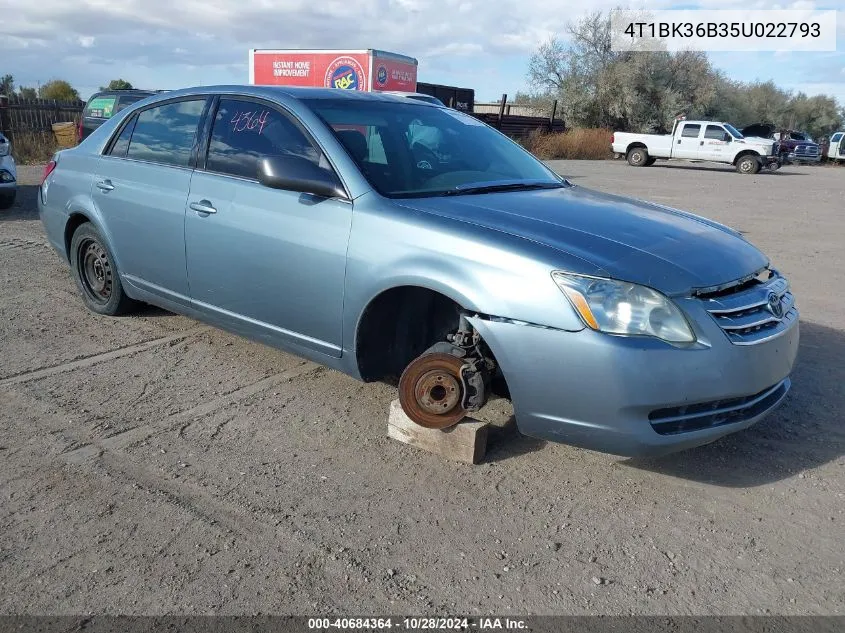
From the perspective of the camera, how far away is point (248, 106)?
4.23m

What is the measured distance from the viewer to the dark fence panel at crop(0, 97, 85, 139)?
19.5 m

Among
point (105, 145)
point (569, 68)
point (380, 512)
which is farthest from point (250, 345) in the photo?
point (569, 68)

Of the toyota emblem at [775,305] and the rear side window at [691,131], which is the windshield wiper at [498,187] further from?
the rear side window at [691,131]

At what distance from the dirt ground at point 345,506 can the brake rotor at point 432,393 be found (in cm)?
24

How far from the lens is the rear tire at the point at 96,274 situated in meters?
5.16

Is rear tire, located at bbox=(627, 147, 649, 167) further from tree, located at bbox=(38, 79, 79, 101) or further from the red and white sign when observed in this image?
tree, located at bbox=(38, 79, 79, 101)

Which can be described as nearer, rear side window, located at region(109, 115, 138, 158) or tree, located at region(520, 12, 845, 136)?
rear side window, located at region(109, 115, 138, 158)

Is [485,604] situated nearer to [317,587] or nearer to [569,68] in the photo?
[317,587]

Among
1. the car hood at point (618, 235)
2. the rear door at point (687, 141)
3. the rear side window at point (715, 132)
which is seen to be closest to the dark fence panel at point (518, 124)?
the rear door at point (687, 141)

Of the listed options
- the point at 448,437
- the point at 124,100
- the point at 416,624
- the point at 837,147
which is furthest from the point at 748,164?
the point at 416,624

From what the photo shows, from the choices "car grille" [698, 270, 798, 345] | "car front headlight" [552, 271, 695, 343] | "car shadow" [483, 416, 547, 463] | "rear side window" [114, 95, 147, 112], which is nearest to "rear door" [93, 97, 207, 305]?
"car shadow" [483, 416, 547, 463]

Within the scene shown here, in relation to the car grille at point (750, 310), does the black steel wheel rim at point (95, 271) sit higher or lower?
lower

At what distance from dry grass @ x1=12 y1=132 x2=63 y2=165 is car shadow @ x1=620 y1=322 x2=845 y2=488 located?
1841 centimetres

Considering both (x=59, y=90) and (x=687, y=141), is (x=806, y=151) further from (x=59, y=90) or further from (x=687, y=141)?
(x=59, y=90)
